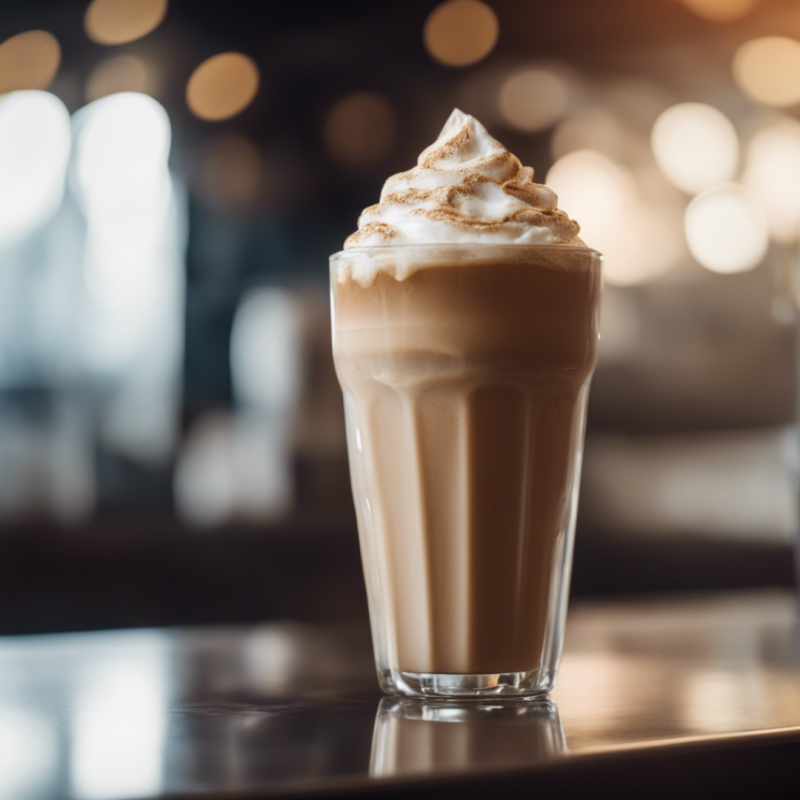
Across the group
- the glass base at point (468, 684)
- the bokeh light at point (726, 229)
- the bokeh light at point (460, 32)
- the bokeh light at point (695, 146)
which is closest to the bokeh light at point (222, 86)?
the bokeh light at point (460, 32)

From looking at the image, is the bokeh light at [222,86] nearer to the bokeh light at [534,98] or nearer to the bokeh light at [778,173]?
the bokeh light at [534,98]

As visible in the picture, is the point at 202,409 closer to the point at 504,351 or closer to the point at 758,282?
the point at 758,282

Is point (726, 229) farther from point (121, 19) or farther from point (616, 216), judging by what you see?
point (121, 19)

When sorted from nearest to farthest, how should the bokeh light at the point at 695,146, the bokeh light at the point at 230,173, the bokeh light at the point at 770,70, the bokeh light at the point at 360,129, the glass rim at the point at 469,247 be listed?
the glass rim at the point at 469,247 → the bokeh light at the point at 230,173 → the bokeh light at the point at 360,129 → the bokeh light at the point at 695,146 → the bokeh light at the point at 770,70

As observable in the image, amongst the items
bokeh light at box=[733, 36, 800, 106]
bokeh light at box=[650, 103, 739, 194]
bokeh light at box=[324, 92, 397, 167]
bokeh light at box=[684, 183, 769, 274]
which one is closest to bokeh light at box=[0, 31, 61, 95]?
bokeh light at box=[324, 92, 397, 167]

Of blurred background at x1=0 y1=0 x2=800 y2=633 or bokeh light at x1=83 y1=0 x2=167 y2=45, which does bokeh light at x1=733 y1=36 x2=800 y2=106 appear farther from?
bokeh light at x1=83 y1=0 x2=167 y2=45

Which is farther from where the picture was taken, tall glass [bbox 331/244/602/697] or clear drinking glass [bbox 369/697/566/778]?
tall glass [bbox 331/244/602/697]

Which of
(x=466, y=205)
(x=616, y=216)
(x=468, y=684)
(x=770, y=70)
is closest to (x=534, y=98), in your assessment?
(x=616, y=216)
